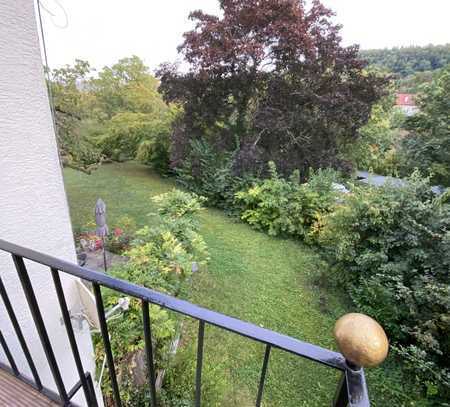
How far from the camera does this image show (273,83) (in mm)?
6234

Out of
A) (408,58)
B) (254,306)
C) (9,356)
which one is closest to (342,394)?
(9,356)

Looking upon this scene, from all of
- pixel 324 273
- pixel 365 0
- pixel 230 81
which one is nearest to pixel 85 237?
pixel 324 273

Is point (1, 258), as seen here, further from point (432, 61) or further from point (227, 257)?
point (432, 61)

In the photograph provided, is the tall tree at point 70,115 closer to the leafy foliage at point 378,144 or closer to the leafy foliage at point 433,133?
the leafy foliage at point 378,144

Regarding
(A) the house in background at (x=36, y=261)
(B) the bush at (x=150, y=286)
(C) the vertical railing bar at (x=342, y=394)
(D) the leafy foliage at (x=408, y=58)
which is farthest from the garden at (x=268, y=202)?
(D) the leafy foliage at (x=408, y=58)

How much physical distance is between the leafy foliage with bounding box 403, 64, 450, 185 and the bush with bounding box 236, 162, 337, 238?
303cm

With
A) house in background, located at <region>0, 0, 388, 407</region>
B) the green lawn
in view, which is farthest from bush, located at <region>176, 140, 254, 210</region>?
house in background, located at <region>0, 0, 388, 407</region>

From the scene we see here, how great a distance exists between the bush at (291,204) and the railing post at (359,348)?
4.74m

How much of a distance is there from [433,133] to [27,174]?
8.95m

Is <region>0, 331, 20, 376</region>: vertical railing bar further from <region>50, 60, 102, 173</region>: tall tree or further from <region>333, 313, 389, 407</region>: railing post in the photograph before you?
<region>50, 60, 102, 173</region>: tall tree

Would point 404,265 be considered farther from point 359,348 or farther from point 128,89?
point 128,89

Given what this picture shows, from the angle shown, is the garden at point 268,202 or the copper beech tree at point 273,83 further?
the copper beech tree at point 273,83

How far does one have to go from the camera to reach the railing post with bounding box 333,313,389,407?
43 centimetres

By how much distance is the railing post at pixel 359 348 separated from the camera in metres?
0.43
